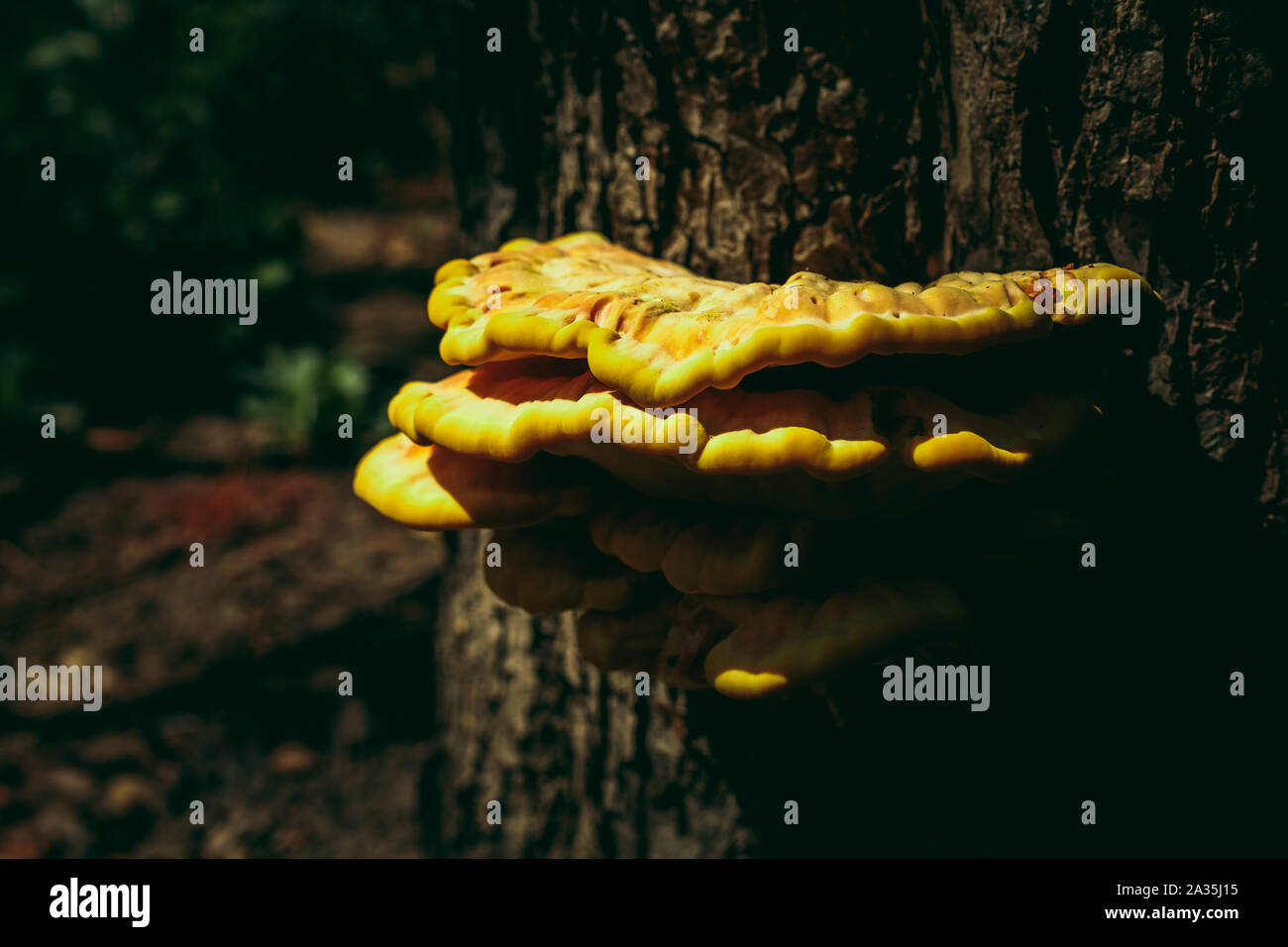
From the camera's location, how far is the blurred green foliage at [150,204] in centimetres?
698

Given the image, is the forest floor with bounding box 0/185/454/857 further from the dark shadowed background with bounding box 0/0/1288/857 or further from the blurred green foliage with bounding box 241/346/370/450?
the blurred green foliage with bounding box 241/346/370/450

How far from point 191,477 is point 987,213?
5.85m

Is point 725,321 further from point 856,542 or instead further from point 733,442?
point 856,542

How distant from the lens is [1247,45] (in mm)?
1764

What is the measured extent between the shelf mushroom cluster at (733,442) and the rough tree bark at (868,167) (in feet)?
1.30

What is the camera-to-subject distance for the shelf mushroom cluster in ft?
4.59

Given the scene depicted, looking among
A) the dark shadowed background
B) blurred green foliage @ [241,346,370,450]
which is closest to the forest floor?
the dark shadowed background

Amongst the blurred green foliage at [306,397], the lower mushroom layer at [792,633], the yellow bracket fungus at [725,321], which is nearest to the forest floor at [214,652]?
the blurred green foliage at [306,397]

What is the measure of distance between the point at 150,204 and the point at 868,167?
23.9ft

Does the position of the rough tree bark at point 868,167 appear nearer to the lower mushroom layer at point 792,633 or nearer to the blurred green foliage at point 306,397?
the lower mushroom layer at point 792,633

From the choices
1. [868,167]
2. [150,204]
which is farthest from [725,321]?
[150,204]

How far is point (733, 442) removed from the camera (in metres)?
1.40

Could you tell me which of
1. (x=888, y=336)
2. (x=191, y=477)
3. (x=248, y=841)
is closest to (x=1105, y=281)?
(x=888, y=336)

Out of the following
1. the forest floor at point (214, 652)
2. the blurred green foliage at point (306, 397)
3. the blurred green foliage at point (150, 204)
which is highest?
the blurred green foliage at point (150, 204)
